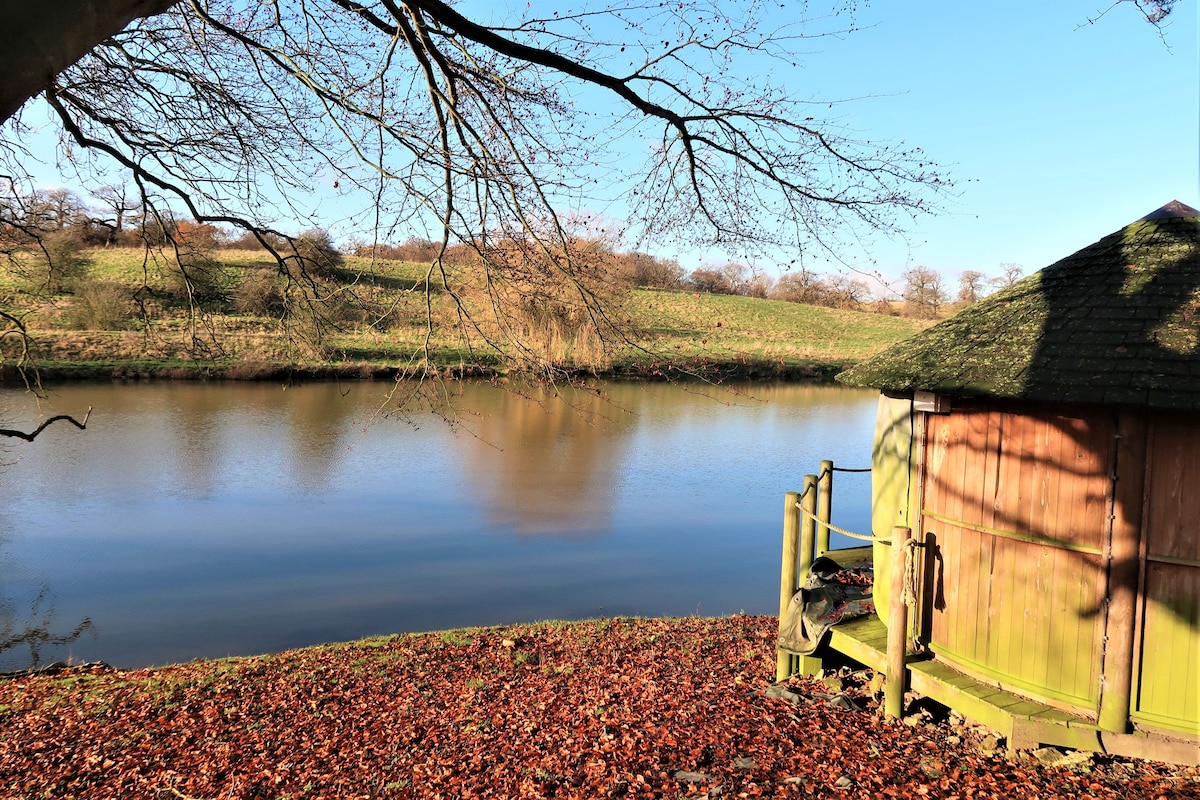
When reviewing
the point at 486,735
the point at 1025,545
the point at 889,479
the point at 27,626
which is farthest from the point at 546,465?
the point at 1025,545

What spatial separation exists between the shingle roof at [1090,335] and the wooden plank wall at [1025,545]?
28 centimetres

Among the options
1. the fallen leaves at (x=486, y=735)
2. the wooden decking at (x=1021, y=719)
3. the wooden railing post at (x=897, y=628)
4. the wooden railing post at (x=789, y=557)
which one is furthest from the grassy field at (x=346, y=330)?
the wooden decking at (x=1021, y=719)

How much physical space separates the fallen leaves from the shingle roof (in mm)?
2433

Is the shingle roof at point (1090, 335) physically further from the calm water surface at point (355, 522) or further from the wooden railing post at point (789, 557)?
the calm water surface at point (355, 522)

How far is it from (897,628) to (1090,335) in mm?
2447

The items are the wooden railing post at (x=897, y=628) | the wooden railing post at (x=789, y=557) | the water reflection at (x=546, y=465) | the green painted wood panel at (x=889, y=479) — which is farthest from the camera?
the water reflection at (x=546, y=465)

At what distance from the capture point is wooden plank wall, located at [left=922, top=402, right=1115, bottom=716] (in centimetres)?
488

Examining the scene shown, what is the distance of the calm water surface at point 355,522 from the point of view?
9328 mm

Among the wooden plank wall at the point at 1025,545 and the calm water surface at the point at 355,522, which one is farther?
the calm water surface at the point at 355,522

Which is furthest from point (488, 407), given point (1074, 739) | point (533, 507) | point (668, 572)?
point (1074, 739)

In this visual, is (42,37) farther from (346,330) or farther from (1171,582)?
(1171,582)

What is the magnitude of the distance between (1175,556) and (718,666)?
3.77 m

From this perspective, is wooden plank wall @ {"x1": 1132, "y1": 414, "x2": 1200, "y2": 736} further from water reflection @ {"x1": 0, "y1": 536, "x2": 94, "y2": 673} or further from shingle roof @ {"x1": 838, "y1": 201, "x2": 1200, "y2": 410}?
water reflection @ {"x1": 0, "y1": 536, "x2": 94, "y2": 673}

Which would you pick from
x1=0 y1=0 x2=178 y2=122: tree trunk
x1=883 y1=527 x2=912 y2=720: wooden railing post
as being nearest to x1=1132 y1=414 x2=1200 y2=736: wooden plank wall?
x1=883 y1=527 x2=912 y2=720: wooden railing post
